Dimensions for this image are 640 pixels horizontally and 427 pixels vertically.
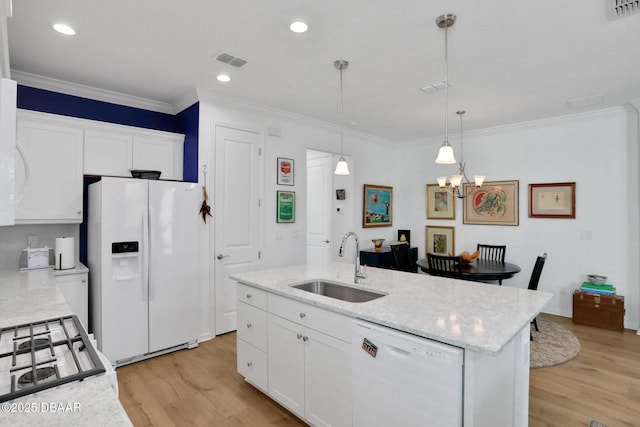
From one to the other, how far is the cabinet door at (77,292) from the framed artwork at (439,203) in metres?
5.11

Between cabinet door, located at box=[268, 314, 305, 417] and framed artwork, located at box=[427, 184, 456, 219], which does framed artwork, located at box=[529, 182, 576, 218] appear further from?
cabinet door, located at box=[268, 314, 305, 417]

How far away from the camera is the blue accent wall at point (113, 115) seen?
132 inches

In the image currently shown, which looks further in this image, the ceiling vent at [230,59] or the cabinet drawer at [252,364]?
the ceiling vent at [230,59]

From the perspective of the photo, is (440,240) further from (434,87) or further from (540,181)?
(434,87)

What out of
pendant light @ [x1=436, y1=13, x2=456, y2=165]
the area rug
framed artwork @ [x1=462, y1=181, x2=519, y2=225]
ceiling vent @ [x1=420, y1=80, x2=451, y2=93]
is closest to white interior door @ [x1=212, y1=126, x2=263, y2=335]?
ceiling vent @ [x1=420, y1=80, x2=451, y2=93]

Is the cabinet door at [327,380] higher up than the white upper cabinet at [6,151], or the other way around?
the white upper cabinet at [6,151]

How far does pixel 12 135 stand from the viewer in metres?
1.11

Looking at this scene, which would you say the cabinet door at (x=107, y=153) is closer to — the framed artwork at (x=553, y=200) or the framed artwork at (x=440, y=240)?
the framed artwork at (x=440, y=240)

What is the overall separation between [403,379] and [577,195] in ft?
14.4

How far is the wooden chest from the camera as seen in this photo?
409 centimetres

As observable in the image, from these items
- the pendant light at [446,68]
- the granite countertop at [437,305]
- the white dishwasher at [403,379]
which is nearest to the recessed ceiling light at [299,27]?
the pendant light at [446,68]

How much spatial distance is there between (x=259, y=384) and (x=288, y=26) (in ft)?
8.62

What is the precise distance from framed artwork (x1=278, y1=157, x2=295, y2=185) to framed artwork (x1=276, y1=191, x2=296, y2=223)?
15 centimetres

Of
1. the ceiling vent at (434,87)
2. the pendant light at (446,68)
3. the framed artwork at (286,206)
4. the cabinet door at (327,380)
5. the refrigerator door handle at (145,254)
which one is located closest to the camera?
the cabinet door at (327,380)
